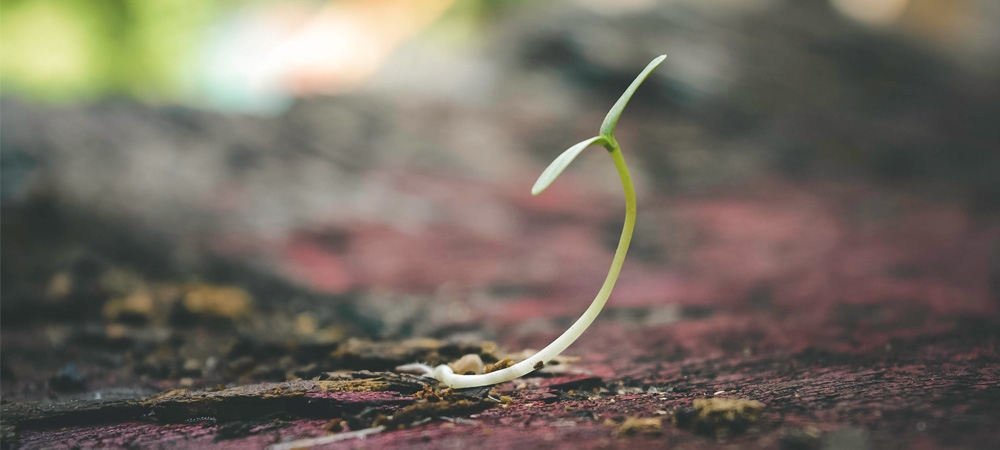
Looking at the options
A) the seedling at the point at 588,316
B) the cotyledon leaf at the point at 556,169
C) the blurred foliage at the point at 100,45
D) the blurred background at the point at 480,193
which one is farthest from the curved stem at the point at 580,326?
the blurred foliage at the point at 100,45

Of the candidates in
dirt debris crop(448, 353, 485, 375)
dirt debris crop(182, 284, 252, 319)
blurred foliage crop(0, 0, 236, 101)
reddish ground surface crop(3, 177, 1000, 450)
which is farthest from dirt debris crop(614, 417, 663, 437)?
blurred foliage crop(0, 0, 236, 101)

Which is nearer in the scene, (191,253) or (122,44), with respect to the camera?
(191,253)

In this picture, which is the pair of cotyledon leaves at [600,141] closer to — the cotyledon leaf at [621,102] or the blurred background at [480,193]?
the cotyledon leaf at [621,102]

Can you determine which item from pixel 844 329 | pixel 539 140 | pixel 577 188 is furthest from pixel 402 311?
pixel 539 140

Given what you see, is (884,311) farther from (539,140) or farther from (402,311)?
(539,140)

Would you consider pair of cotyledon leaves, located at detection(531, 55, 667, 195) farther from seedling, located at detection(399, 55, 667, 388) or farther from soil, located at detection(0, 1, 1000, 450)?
soil, located at detection(0, 1, 1000, 450)

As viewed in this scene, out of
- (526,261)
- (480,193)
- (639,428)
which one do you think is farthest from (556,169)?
(480,193)
